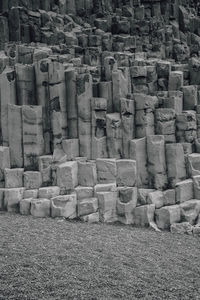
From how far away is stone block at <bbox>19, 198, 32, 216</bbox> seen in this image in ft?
37.5

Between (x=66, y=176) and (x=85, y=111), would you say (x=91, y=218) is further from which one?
(x=85, y=111)

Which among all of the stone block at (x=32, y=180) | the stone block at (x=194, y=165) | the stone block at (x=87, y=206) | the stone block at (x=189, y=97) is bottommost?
the stone block at (x=87, y=206)

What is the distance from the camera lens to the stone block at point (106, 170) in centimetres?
1182

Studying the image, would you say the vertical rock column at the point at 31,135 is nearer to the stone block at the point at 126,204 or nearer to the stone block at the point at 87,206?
the stone block at the point at 87,206

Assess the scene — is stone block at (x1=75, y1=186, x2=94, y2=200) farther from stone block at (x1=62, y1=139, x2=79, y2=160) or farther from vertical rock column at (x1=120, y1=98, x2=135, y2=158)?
vertical rock column at (x1=120, y1=98, x2=135, y2=158)

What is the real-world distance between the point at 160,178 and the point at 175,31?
618 inches

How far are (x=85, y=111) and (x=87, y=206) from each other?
2822mm

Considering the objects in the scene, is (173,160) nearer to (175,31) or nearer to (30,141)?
(30,141)

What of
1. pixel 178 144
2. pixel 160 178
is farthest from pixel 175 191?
pixel 178 144

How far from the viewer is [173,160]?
39.5 feet

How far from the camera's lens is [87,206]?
11312 mm

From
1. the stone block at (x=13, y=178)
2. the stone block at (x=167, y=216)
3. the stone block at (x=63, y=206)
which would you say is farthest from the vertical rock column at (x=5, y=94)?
the stone block at (x=167, y=216)

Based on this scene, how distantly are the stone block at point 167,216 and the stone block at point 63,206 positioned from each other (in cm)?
238

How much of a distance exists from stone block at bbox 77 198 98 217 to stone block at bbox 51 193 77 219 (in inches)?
8.9
